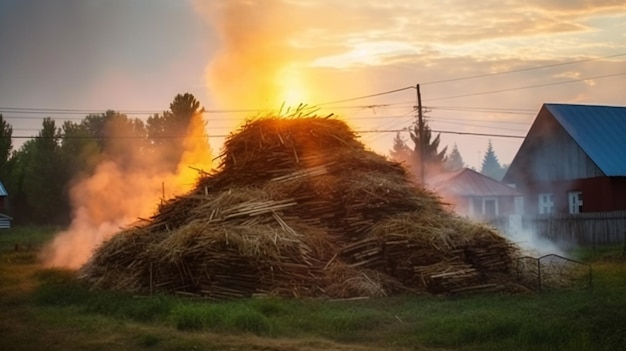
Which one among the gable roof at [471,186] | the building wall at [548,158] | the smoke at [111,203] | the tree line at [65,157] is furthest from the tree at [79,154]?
the building wall at [548,158]

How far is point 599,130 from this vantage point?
36062mm

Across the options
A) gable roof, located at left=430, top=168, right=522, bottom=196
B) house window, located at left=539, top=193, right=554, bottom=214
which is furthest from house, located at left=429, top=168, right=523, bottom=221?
house window, located at left=539, top=193, right=554, bottom=214

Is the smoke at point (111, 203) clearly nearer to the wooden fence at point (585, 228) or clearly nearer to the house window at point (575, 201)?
the wooden fence at point (585, 228)

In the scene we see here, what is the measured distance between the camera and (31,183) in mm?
58188

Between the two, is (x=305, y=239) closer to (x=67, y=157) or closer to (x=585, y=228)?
(x=585, y=228)

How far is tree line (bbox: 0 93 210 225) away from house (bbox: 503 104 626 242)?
24.6 metres

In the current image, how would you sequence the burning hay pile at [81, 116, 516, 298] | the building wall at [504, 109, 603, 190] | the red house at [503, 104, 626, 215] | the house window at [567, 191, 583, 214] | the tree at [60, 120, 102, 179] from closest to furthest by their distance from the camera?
1. the burning hay pile at [81, 116, 516, 298]
2. the red house at [503, 104, 626, 215]
3. the building wall at [504, 109, 603, 190]
4. the house window at [567, 191, 583, 214]
5. the tree at [60, 120, 102, 179]

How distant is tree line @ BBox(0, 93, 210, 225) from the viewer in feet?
178

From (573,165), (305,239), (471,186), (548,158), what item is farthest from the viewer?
(471,186)

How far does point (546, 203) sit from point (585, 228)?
7.05 meters

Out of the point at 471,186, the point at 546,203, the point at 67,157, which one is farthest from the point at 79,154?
the point at 546,203

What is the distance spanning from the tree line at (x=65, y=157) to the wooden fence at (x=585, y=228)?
28.7 metres

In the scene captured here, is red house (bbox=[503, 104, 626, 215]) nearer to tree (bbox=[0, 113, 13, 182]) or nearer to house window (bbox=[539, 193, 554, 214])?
house window (bbox=[539, 193, 554, 214])

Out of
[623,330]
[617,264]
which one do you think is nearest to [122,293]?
[623,330]
